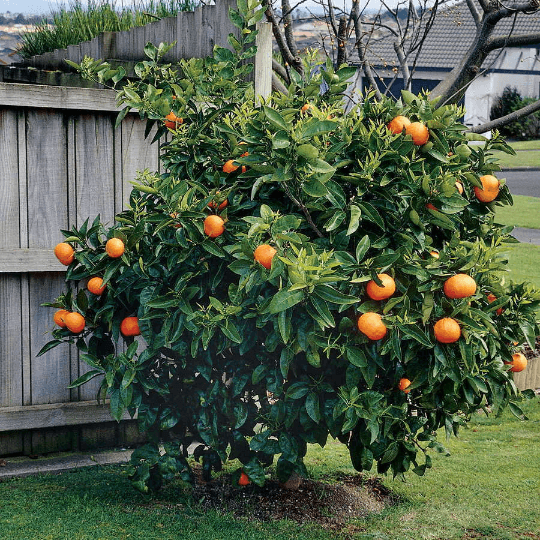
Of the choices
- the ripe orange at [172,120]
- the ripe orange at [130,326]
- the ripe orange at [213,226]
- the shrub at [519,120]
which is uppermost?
the shrub at [519,120]

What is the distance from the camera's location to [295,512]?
379 cm

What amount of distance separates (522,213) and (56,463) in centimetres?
1408

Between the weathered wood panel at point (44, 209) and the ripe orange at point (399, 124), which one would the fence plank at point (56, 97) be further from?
the ripe orange at point (399, 124)

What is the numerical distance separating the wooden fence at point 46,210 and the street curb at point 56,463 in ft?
0.36

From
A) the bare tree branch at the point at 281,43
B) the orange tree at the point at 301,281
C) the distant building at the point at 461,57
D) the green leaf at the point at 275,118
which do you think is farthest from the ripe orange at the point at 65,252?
the distant building at the point at 461,57

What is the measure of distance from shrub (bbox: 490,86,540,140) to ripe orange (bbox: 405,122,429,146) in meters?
35.5


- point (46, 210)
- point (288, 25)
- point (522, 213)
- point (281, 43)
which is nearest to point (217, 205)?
point (46, 210)

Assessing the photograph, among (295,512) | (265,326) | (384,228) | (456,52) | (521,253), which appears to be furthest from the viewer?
(456,52)

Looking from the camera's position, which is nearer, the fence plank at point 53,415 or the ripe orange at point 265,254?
the ripe orange at point 265,254

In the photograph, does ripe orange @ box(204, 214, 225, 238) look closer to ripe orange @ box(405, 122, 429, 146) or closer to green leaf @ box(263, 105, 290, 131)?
green leaf @ box(263, 105, 290, 131)

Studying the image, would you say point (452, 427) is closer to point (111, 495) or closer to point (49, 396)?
point (111, 495)

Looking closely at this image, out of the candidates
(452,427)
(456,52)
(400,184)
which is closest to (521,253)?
(452,427)

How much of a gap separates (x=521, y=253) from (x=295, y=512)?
8.61 m

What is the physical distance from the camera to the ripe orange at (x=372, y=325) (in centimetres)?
288
